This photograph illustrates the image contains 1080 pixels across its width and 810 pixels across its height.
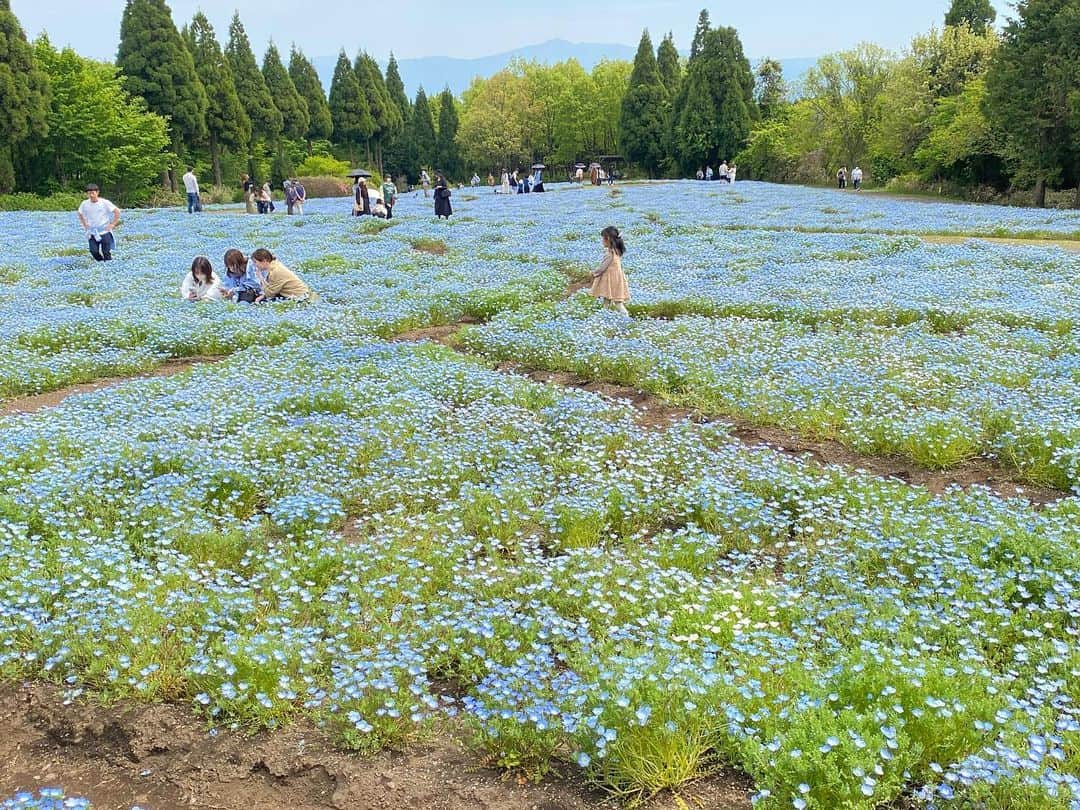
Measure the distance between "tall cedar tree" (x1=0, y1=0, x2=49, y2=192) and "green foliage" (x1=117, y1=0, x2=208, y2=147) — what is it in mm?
7303

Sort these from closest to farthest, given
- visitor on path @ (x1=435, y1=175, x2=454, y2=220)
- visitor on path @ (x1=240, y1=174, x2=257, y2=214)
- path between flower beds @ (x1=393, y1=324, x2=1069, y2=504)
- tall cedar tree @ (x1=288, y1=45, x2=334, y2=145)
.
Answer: path between flower beds @ (x1=393, y1=324, x2=1069, y2=504) → visitor on path @ (x1=435, y1=175, x2=454, y2=220) → visitor on path @ (x1=240, y1=174, x2=257, y2=214) → tall cedar tree @ (x1=288, y1=45, x2=334, y2=145)

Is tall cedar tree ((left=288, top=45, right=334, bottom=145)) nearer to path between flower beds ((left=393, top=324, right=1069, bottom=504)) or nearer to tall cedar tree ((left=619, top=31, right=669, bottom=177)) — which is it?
tall cedar tree ((left=619, top=31, right=669, bottom=177))

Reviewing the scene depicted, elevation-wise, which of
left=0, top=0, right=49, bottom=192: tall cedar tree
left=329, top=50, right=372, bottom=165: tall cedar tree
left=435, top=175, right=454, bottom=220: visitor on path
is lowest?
left=435, top=175, right=454, bottom=220: visitor on path

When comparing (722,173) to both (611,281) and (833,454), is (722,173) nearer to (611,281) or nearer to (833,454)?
(611,281)

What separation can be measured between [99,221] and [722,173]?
49.7m

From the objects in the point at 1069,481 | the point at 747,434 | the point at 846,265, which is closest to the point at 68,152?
the point at 846,265

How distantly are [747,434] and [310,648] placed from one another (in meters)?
5.23

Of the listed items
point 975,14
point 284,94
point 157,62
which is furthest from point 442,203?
point 975,14

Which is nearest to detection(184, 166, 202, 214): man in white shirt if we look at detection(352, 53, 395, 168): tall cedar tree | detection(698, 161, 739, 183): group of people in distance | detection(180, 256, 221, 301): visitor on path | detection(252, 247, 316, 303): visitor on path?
detection(180, 256, 221, 301): visitor on path

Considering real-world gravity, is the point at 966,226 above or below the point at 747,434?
above

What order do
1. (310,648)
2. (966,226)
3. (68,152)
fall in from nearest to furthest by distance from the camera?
1. (310,648)
2. (966,226)
3. (68,152)

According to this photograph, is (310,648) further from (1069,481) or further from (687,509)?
(1069,481)

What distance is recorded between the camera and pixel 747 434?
826cm

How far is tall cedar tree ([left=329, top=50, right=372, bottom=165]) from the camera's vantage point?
70125 millimetres
